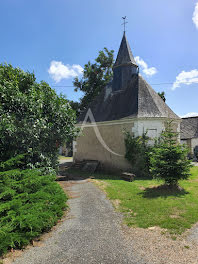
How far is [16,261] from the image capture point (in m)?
3.49

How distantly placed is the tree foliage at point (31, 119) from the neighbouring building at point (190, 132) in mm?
17841

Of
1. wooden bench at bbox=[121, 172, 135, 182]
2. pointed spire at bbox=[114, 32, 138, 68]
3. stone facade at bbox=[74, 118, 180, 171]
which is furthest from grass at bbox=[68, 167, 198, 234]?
pointed spire at bbox=[114, 32, 138, 68]

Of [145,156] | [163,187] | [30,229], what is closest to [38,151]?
[30,229]

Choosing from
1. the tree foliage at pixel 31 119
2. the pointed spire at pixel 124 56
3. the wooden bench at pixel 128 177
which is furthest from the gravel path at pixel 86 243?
the pointed spire at pixel 124 56

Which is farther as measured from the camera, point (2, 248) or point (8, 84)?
point (8, 84)

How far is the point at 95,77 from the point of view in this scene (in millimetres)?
23625

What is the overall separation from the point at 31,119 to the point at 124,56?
1343 centimetres

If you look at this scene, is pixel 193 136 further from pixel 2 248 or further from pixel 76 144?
pixel 2 248

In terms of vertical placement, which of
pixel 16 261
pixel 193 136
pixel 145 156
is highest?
pixel 193 136

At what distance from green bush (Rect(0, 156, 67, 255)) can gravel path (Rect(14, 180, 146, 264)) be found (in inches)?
13.8

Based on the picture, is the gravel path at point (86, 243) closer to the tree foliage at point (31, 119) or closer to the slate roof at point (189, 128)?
the tree foliage at point (31, 119)

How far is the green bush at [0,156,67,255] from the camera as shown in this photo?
3.94m

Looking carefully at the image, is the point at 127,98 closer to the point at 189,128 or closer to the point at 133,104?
the point at 133,104

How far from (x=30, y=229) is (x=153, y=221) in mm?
3516
